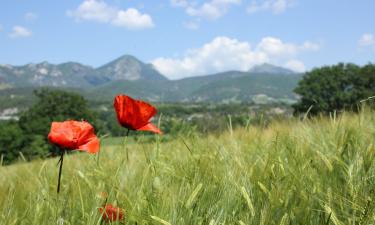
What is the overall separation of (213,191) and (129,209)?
380 millimetres

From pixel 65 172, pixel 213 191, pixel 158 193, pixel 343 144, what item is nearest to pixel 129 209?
pixel 158 193

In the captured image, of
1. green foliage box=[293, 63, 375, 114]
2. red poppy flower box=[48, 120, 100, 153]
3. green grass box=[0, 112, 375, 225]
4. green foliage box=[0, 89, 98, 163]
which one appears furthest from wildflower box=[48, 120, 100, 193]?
green foliage box=[293, 63, 375, 114]

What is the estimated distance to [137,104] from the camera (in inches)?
88.6

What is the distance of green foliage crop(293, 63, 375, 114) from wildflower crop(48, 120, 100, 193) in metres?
68.8

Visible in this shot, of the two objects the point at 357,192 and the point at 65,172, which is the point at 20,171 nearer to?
the point at 65,172

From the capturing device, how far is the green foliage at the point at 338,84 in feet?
227

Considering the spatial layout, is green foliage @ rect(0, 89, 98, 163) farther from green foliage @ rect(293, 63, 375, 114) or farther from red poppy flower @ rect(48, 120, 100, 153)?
red poppy flower @ rect(48, 120, 100, 153)

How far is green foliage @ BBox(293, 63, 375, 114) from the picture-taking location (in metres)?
69.2

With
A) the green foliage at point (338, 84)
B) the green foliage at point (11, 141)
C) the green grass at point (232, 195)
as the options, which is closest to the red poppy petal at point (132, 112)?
the green grass at point (232, 195)

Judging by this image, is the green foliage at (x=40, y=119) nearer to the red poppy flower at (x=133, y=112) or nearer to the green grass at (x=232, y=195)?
the red poppy flower at (x=133, y=112)

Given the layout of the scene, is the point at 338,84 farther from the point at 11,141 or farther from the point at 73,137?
the point at 73,137

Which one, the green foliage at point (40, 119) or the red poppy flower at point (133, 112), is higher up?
the red poppy flower at point (133, 112)

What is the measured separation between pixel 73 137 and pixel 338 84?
76.0 metres

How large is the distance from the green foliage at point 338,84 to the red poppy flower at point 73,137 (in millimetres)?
68752
